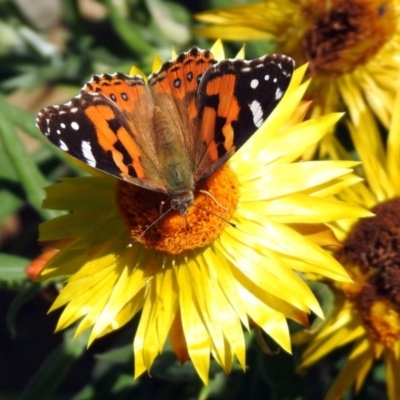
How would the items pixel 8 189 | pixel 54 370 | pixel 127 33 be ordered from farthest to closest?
pixel 127 33
pixel 8 189
pixel 54 370

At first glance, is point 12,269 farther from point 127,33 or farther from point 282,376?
point 127,33

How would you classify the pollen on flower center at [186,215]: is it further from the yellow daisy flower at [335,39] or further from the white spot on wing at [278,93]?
the yellow daisy flower at [335,39]

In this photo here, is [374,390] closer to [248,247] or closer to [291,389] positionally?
[291,389]

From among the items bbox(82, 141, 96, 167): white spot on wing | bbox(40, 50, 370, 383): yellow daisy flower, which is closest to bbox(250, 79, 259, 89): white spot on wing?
bbox(40, 50, 370, 383): yellow daisy flower

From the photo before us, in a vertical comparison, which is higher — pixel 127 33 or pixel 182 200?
pixel 127 33

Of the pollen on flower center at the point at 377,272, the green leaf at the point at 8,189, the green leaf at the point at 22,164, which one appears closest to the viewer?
the pollen on flower center at the point at 377,272

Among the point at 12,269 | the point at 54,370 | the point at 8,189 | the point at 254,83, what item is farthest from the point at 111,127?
the point at 8,189

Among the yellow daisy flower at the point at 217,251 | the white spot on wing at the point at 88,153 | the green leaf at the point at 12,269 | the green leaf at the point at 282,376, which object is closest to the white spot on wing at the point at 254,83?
the yellow daisy flower at the point at 217,251
